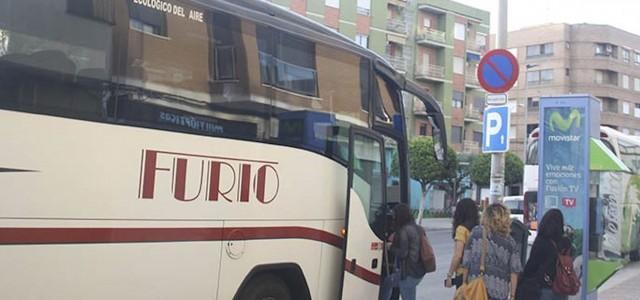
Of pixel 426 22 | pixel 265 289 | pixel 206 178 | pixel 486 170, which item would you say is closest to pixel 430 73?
pixel 426 22

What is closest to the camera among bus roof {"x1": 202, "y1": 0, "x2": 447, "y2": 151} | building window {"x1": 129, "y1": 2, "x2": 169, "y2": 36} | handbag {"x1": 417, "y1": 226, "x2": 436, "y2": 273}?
building window {"x1": 129, "y1": 2, "x2": 169, "y2": 36}

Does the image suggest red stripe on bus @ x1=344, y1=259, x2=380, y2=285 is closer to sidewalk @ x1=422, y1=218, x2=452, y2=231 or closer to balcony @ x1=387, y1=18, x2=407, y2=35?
sidewalk @ x1=422, y1=218, x2=452, y2=231

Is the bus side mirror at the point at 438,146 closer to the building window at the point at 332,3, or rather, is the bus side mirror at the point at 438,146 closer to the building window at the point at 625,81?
the building window at the point at 332,3

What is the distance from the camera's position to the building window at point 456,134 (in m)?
55.9

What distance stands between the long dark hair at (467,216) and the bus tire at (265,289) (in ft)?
7.13

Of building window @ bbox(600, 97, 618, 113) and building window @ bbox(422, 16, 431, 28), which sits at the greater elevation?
building window @ bbox(422, 16, 431, 28)

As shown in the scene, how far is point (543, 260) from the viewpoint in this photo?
6496 millimetres

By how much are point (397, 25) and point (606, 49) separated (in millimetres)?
32621

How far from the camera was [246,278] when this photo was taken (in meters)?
5.41

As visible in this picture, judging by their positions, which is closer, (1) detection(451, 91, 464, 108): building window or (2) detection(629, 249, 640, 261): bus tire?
(2) detection(629, 249, 640, 261): bus tire

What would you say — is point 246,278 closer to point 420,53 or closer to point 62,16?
point 62,16

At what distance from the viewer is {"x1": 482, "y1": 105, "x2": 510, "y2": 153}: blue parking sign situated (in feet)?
27.8

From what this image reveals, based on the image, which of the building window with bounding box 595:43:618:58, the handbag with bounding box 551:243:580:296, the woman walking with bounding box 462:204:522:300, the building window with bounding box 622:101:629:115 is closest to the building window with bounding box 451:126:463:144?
the building window with bounding box 595:43:618:58

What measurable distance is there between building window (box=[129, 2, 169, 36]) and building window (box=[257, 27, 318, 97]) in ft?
3.41
